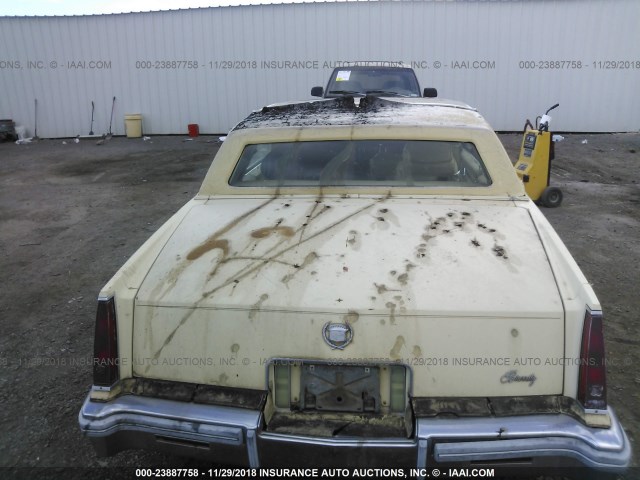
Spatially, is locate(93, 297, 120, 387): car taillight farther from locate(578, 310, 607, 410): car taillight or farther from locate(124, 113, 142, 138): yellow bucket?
locate(124, 113, 142, 138): yellow bucket

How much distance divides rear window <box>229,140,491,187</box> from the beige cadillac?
62 cm

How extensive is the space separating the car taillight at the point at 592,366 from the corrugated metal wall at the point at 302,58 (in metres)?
13.0

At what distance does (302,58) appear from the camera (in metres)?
14.0

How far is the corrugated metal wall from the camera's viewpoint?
1334 centimetres

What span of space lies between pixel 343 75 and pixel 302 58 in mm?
7207

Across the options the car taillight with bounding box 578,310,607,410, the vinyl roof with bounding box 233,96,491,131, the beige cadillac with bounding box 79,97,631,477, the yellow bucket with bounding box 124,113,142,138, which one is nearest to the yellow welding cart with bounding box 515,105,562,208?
the vinyl roof with bounding box 233,96,491,131

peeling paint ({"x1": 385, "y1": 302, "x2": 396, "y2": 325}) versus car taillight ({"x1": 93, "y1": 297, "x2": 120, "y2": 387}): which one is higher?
peeling paint ({"x1": 385, "y1": 302, "x2": 396, "y2": 325})

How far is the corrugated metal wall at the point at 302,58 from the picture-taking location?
1334 cm

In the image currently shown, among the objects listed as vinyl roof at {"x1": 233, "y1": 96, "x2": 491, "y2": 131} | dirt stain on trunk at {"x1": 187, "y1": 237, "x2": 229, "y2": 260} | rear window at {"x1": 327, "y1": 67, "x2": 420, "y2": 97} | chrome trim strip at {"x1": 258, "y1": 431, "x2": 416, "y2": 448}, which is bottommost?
chrome trim strip at {"x1": 258, "y1": 431, "x2": 416, "y2": 448}

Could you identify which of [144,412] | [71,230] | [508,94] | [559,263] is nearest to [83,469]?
Answer: [144,412]

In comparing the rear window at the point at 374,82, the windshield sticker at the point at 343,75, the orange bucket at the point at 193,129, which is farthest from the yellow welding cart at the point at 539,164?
the orange bucket at the point at 193,129

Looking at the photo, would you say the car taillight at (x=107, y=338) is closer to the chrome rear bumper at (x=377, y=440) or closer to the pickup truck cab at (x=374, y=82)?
the chrome rear bumper at (x=377, y=440)

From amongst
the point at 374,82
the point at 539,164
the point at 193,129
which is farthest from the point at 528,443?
the point at 193,129

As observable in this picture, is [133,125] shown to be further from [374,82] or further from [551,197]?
[551,197]
